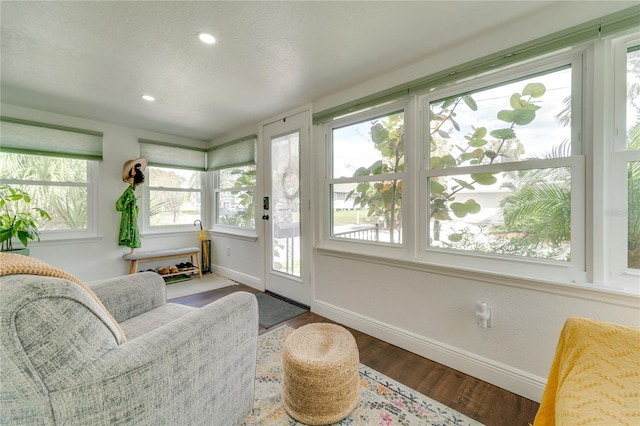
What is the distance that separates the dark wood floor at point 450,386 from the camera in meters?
1.34

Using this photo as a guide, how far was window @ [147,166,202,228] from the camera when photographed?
148 inches

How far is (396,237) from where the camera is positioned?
82.8 inches

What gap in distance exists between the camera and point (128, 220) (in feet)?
10.8

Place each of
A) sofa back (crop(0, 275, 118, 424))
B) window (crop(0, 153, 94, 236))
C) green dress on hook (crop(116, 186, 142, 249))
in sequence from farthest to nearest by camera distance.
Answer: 1. green dress on hook (crop(116, 186, 142, 249))
2. window (crop(0, 153, 94, 236))
3. sofa back (crop(0, 275, 118, 424))

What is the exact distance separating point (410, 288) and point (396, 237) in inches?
16.7

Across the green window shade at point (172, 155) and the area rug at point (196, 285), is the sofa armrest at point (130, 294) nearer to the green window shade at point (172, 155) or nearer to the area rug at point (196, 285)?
the area rug at point (196, 285)

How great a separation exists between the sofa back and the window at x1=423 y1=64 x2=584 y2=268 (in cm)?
197

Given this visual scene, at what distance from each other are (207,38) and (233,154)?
7.21 ft

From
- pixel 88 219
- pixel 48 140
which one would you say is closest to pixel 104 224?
pixel 88 219

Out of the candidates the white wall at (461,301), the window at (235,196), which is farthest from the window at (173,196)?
the white wall at (461,301)

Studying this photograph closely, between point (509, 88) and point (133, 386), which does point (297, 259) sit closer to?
point (133, 386)

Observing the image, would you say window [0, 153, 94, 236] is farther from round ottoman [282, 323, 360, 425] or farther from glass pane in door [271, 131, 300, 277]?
round ottoman [282, 323, 360, 425]

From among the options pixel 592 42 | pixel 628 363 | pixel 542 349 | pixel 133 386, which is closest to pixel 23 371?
pixel 133 386

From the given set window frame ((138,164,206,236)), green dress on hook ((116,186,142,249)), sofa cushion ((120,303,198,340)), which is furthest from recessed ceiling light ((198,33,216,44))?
window frame ((138,164,206,236))
